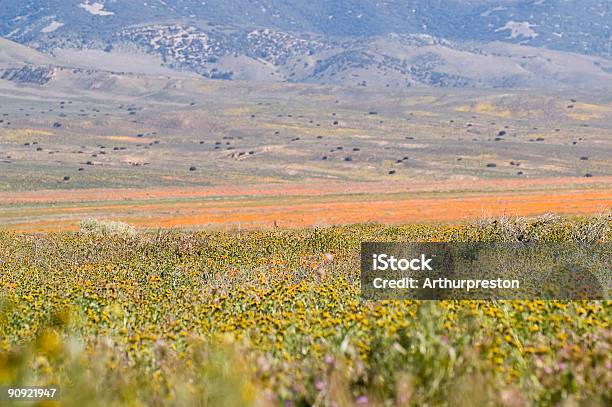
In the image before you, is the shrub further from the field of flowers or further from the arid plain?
the field of flowers

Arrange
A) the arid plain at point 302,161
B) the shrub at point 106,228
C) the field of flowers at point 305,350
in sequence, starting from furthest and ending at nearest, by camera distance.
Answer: the arid plain at point 302,161, the shrub at point 106,228, the field of flowers at point 305,350

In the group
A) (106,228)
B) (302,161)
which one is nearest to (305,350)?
(106,228)

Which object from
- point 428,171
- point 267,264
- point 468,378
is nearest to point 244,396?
point 468,378

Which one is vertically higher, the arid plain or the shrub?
the shrub

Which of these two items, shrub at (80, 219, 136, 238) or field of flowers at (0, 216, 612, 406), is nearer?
field of flowers at (0, 216, 612, 406)

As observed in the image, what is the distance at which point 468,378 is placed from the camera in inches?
204

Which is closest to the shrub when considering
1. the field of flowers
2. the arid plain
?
the arid plain

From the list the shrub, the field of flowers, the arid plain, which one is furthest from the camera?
the arid plain

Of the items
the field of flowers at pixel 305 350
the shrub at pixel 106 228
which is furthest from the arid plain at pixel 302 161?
the field of flowers at pixel 305 350

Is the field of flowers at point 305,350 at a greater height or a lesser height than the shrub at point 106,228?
greater

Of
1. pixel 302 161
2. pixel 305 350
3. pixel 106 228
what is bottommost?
pixel 302 161

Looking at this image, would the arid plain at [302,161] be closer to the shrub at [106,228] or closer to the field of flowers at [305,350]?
the shrub at [106,228]

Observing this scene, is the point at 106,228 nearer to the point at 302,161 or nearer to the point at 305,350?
the point at 305,350

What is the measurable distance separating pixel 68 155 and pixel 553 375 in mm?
113715
